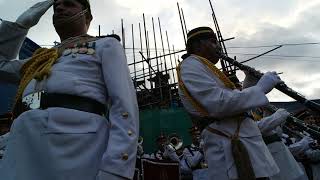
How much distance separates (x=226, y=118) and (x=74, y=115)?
4.77 ft

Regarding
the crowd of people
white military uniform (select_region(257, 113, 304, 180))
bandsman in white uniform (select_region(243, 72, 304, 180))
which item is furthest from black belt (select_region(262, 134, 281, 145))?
the crowd of people

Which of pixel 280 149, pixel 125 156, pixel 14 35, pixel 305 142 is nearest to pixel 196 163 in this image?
pixel 305 142

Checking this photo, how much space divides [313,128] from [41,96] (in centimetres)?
408

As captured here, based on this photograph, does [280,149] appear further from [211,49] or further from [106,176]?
[106,176]

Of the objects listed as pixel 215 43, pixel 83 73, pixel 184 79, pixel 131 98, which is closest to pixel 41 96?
pixel 83 73

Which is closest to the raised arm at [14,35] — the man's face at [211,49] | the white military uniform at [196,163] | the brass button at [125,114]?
the brass button at [125,114]

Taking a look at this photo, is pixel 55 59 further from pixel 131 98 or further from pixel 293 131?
pixel 293 131

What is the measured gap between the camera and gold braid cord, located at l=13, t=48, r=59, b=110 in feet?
7.23

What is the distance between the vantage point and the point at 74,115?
1.97 metres

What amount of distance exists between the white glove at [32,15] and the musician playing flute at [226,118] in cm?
130

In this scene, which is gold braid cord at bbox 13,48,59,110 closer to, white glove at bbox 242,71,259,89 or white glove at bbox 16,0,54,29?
white glove at bbox 16,0,54,29

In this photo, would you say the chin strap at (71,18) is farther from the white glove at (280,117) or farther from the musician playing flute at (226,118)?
the white glove at (280,117)

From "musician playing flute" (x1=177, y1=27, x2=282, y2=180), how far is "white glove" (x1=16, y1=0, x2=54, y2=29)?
1.30 m

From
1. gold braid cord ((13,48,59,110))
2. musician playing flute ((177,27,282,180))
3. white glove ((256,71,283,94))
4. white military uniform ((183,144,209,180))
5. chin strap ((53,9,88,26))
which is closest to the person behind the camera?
gold braid cord ((13,48,59,110))
